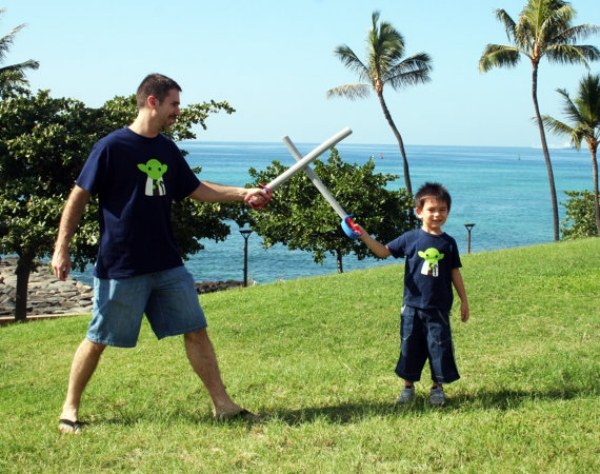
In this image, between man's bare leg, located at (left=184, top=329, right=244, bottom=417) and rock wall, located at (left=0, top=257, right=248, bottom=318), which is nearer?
man's bare leg, located at (left=184, top=329, right=244, bottom=417)

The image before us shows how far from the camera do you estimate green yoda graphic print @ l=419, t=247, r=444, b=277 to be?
184 inches

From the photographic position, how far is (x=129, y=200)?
4195mm

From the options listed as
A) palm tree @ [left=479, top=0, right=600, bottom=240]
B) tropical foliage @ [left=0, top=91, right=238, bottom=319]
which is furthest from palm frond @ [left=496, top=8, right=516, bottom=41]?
tropical foliage @ [left=0, top=91, right=238, bottom=319]

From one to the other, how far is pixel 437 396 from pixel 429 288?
26.4 inches

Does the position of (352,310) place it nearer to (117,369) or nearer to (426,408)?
(117,369)

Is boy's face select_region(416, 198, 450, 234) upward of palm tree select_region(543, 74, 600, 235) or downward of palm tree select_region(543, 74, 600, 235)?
downward

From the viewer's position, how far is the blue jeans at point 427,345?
15.3ft

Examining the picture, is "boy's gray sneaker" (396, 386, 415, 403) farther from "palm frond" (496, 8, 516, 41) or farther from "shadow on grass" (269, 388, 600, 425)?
"palm frond" (496, 8, 516, 41)

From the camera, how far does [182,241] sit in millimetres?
16703

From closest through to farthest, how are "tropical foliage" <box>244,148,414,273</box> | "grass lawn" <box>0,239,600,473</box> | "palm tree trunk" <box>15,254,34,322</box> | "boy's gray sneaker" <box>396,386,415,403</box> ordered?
1. "grass lawn" <box>0,239,600,473</box>
2. "boy's gray sneaker" <box>396,386,415,403</box>
3. "palm tree trunk" <box>15,254,34,322</box>
4. "tropical foliage" <box>244,148,414,273</box>

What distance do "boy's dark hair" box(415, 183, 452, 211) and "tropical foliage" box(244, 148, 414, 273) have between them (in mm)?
16845

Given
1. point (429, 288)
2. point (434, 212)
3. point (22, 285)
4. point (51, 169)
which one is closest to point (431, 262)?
point (429, 288)

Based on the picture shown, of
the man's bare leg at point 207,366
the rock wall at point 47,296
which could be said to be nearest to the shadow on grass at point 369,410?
the man's bare leg at point 207,366

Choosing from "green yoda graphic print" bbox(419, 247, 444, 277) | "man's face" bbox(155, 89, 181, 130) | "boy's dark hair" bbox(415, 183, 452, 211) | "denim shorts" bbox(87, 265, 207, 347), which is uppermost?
"man's face" bbox(155, 89, 181, 130)
